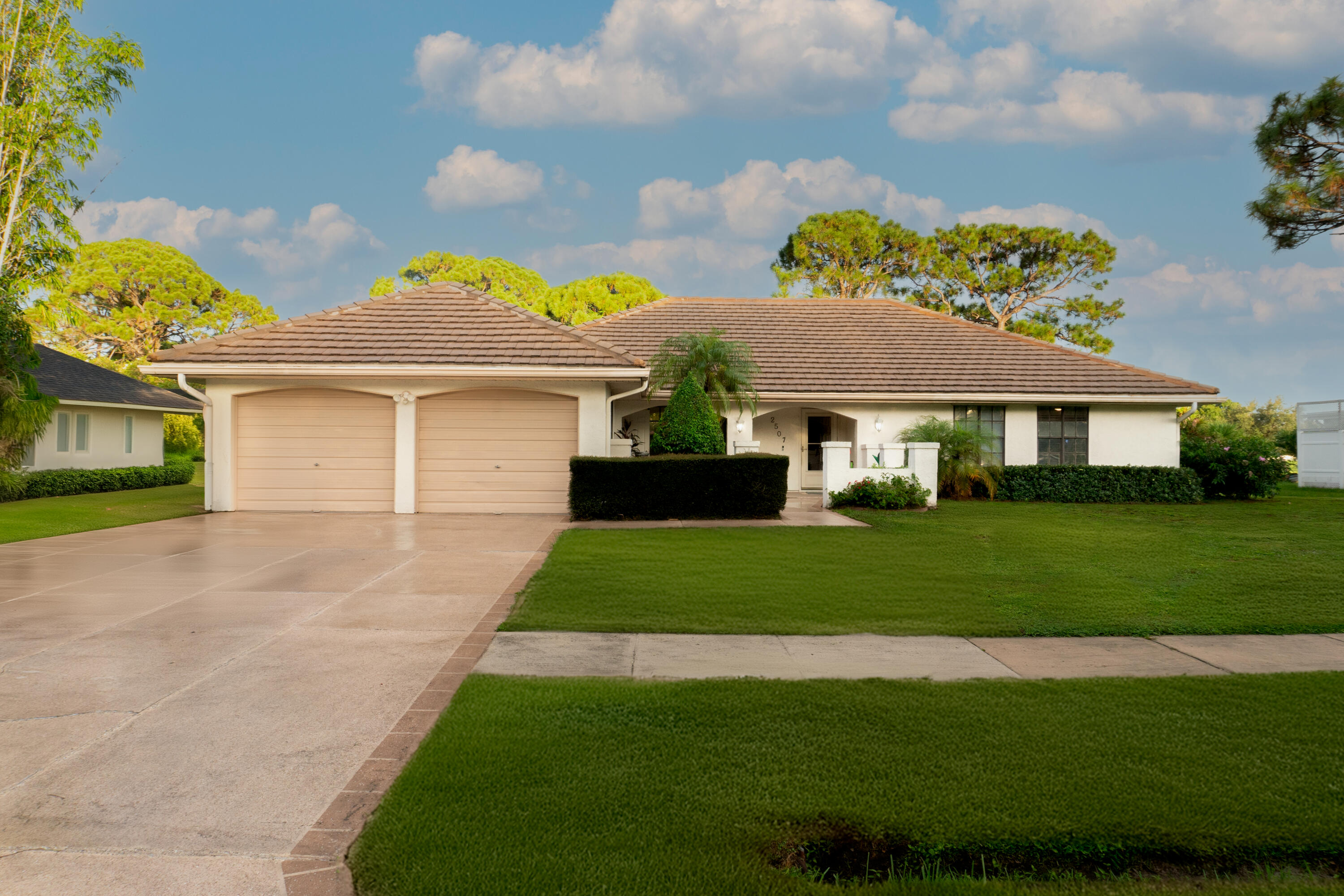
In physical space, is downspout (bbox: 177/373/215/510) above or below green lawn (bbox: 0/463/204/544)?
above

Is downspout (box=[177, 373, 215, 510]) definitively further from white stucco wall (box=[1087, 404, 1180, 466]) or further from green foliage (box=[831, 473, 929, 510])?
white stucco wall (box=[1087, 404, 1180, 466])

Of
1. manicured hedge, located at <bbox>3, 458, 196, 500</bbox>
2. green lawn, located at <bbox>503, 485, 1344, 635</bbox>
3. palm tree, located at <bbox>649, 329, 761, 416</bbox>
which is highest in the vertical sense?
palm tree, located at <bbox>649, 329, 761, 416</bbox>

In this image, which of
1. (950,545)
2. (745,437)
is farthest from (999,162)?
(950,545)

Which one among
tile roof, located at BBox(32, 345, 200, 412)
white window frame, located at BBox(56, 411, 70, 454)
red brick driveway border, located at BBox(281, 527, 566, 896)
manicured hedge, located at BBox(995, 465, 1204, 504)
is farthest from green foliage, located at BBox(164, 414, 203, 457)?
red brick driveway border, located at BBox(281, 527, 566, 896)

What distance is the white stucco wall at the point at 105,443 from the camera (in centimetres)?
2138

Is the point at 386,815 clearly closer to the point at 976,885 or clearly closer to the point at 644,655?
the point at 976,885

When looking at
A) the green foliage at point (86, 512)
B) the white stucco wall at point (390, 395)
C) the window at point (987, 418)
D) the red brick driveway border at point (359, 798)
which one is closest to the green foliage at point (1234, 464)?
the window at point (987, 418)

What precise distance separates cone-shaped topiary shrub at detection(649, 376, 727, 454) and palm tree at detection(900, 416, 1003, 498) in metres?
6.15

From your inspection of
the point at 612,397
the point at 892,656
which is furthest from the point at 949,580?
the point at 612,397

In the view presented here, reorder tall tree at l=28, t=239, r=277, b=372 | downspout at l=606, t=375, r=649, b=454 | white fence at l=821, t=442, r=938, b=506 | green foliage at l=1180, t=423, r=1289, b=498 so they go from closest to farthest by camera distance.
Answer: downspout at l=606, t=375, r=649, b=454 < white fence at l=821, t=442, r=938, b=506 < green foliage at l=1180, t=423, r=1289, b=498 < tall tree at l=28, t=239, r=277, b=372

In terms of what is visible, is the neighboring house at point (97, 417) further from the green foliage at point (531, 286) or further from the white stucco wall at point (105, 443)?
the green foliage at point (531, 286)

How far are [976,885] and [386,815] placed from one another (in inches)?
89.6

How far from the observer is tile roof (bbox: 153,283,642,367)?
48.8 ft

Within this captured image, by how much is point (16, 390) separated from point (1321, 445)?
1363 inches
